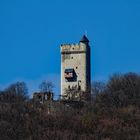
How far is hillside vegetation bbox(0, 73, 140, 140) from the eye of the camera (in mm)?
62500

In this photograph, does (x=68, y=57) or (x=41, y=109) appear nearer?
(x=41, y=109)

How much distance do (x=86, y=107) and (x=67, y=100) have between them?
4318 millimetres

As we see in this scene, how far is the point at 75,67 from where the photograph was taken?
300ft

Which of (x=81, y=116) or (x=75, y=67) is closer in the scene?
(x=81, y=116)

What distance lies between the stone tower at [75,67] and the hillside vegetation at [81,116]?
17.4 feet

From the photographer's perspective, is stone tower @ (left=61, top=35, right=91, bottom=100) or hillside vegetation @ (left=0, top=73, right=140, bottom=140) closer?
hillside vegetation @ (left=0, top=73, right=140, bottom=140)

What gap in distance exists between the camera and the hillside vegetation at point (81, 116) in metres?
62.5

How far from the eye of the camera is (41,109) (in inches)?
2813

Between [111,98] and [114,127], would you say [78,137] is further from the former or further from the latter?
[111,98]

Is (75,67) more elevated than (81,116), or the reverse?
(75,67)

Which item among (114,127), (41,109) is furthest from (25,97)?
(114,127)

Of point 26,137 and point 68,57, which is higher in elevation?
point 68,57

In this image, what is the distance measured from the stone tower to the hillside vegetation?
17.4 ft

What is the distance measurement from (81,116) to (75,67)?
71.7 feet
